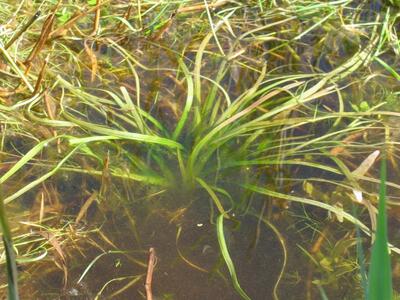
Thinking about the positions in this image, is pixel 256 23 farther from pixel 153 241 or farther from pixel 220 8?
pixel 153 241

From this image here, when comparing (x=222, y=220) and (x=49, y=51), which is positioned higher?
(x=49, y=51)

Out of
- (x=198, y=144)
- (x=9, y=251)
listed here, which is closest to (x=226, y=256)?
(x=198, y=144)

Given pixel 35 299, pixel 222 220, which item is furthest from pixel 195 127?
pixel 35 299

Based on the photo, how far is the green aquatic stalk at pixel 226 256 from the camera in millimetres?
1327

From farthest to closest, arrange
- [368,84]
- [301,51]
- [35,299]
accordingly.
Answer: [301,51] < [368,84] < [35,299]

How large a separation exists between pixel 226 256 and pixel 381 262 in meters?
0.75

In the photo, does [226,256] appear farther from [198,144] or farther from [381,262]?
[381,262]

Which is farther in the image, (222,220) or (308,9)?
(308,9)

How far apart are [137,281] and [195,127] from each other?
46 centimetres

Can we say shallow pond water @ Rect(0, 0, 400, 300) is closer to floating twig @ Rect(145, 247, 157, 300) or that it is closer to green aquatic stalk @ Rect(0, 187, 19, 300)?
floating twig @ Rect(145, 247, 157, 300)

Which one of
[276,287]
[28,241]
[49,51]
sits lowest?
[276,287]

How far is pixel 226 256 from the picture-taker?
4.51 ft

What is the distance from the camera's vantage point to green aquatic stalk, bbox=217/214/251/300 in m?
1.33

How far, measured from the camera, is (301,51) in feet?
6.56
